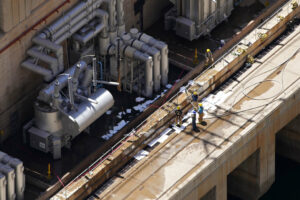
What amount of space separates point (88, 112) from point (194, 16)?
61.6 feet

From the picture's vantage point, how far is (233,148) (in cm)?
12081

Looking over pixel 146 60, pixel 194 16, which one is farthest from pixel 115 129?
pixel 194 16

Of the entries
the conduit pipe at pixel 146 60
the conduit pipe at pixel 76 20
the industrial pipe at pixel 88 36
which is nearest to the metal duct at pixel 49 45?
the conduit pipe at pixel 76 20

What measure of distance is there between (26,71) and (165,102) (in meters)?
13.0

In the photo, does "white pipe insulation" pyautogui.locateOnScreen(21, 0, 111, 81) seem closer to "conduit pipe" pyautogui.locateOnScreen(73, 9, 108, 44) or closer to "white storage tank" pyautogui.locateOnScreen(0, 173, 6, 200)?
"conduit pipe" pyautogui.locateOnScreen(73, 9, 108, 44)

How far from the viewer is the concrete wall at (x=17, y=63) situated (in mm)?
115062

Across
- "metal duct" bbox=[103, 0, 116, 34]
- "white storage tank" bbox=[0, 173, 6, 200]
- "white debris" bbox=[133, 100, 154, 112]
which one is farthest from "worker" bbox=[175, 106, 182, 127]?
"white storage tank" bbox=[0, 173, 6, 200]

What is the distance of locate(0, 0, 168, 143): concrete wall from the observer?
115062mm

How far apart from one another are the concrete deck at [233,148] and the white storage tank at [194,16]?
249 inches

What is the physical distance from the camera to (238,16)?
447 feet

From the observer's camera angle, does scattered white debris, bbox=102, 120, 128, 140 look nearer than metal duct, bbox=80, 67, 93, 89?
No

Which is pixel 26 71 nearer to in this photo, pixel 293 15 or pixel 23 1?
pixel 23 1

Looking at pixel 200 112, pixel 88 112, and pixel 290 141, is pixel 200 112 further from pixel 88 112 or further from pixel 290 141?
pixel 290 141

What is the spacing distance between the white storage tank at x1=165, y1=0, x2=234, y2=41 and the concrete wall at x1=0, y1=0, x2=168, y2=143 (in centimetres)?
1390
